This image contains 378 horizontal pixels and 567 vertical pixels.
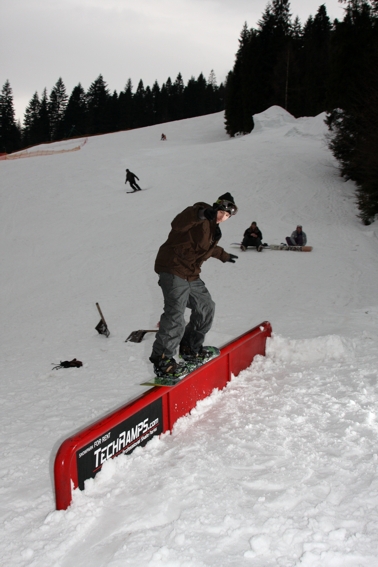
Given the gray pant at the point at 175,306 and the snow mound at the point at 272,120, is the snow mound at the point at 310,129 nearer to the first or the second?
the snow mound at the point at 272,120

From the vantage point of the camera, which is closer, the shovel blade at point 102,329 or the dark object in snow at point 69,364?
the dark object in snow at point 69,364

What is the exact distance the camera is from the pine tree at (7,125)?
75312 mm

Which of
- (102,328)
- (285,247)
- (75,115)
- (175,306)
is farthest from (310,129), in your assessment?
(75,115)

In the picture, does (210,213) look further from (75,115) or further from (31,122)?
(31,122)

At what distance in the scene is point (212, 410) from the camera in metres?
4.26

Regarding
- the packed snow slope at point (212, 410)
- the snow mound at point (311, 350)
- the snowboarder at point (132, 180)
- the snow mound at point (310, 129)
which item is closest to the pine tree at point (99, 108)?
the snow mound at point (310, 129)

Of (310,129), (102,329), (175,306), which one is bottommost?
(102,329)

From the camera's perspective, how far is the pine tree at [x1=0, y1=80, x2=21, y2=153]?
75312 mm

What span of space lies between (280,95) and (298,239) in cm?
3687

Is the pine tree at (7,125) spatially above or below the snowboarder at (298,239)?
above

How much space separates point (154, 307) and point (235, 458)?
6830 millimetres

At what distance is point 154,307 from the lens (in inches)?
392

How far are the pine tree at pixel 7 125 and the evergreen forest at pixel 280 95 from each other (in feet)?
0.55

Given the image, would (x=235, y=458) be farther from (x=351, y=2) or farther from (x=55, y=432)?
(x=351, y=2)
